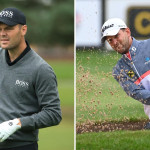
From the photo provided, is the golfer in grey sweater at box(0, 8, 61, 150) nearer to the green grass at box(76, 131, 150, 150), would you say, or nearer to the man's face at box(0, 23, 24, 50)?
the man's face at box(0, 23, 24, 50)

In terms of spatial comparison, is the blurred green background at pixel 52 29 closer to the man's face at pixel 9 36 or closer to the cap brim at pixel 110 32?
the cap brim at pixel 110 32

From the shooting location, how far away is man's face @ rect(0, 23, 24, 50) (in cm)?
318

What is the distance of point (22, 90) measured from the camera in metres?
3.13

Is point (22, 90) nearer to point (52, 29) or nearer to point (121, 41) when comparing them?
point (121, 41)

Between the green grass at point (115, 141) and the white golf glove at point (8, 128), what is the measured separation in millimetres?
1154

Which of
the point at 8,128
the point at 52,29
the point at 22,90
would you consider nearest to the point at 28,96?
the point at 22,90

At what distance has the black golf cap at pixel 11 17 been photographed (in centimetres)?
315

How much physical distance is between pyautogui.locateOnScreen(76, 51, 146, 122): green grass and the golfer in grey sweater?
0.94 meters

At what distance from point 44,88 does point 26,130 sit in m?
0.27

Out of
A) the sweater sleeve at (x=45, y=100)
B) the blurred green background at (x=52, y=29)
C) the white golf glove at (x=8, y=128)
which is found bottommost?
the white golf glove at (x=8, y=128)

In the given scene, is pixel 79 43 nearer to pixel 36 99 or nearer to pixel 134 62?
pixel 134 62

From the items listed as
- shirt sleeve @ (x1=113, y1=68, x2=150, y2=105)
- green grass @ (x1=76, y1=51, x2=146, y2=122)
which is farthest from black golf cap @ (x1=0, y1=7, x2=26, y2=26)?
shirt sleeve @ (x1=113, y1=68, x2=150, y2=105)

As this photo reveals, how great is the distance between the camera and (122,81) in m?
4.09

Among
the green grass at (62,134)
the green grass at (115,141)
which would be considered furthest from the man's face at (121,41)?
the green grass at (62,134)
